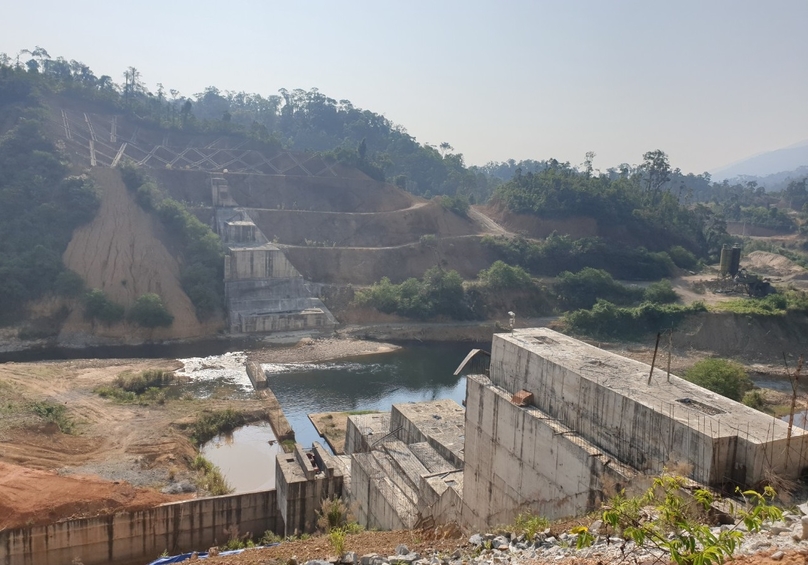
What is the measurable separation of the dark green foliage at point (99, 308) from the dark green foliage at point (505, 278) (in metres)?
26.1

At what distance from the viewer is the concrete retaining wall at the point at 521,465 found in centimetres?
1295

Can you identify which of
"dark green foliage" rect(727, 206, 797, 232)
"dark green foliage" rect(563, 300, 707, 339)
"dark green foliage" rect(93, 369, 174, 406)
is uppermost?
"dark green foliage" rect(727, 206, 797, 232)

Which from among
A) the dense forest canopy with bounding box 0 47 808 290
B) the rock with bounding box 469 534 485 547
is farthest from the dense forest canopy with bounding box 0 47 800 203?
the rock with bounding box 469 534 485 547

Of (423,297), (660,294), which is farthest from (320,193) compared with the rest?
(660,294)

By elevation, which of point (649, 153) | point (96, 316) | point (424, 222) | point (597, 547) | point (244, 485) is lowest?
point (244, 485)

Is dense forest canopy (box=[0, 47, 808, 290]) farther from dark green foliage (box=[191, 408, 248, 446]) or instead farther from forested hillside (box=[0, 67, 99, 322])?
dark green foliage (box=[191, 408, 248, 446])

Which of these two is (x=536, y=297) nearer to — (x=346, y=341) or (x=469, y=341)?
(x=469, y=341)

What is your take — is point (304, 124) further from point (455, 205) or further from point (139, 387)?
point (139, 387)

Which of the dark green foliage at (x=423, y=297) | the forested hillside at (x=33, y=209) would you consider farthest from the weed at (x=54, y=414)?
the dark green foliage at (x=423, y=297)

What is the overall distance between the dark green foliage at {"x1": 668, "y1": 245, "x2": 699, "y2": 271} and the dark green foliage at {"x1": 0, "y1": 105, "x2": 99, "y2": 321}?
48.0m

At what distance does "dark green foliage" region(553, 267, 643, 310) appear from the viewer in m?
48.4

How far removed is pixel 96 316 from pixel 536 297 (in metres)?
31.0

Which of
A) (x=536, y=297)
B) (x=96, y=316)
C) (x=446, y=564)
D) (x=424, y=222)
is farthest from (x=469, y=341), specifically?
(x=446, y=564)

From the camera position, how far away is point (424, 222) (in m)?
55.6
